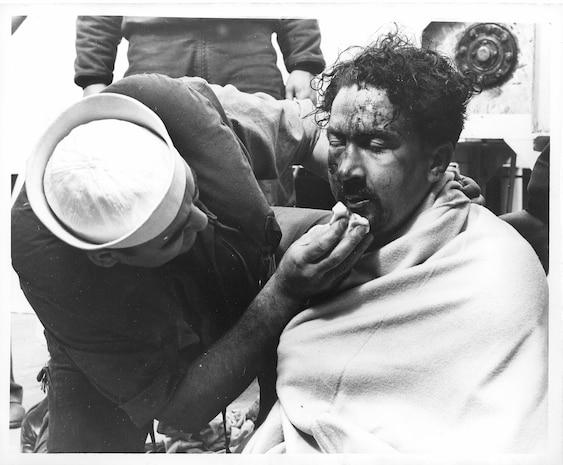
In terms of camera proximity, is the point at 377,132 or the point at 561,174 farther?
the point at 561,174

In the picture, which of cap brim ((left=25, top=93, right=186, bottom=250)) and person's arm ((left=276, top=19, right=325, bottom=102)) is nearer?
cap brim ((left=25, top=93, right=186, bottom=250))

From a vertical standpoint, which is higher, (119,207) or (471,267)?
(119,207)

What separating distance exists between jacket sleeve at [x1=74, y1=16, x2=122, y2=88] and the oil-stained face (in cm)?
58

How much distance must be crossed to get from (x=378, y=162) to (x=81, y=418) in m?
0.95

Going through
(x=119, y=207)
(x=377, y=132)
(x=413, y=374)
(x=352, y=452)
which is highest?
(x=377, y=132)

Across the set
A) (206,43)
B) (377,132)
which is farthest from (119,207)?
(377,132)

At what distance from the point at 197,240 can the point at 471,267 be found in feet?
2.16

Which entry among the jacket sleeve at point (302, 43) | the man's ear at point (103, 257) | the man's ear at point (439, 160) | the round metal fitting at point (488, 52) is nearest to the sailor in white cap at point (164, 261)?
the man's ear at point (103, 257)

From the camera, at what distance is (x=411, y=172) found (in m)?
1.78

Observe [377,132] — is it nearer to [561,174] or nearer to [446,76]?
[446,76]

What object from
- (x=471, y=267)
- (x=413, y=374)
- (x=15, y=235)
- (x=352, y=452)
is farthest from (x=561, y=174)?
(x=15, y=235)

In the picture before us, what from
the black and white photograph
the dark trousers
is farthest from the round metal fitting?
the dark trousers

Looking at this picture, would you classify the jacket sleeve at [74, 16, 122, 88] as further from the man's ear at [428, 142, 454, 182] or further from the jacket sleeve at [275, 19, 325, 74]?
the man's ear at [428, 142, 454, 182]

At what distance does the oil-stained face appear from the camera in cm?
177
